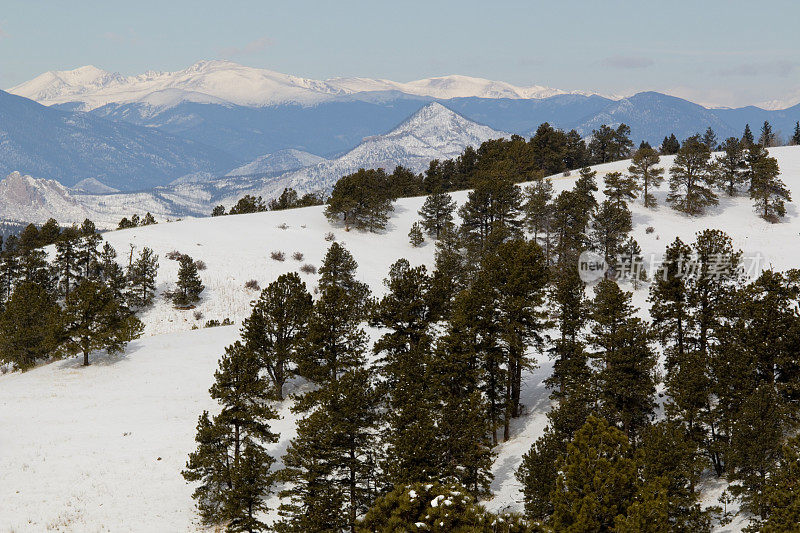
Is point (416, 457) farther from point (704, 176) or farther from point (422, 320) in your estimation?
point (704, 176)

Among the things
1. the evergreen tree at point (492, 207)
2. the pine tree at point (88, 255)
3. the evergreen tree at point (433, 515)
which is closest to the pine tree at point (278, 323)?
the evergreen tree at point (433, 515)

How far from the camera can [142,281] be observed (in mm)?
68750

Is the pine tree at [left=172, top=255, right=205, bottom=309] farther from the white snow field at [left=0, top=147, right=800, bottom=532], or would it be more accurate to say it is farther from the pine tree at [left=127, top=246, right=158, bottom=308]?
the pine tree at [left=127, top=246, right=158, bottom=308]

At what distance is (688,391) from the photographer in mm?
23828

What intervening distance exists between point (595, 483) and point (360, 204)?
8217cm

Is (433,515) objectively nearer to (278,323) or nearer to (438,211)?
(278,323)

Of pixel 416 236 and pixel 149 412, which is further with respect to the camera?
pixel 416 236

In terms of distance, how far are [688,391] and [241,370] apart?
73.2 ft

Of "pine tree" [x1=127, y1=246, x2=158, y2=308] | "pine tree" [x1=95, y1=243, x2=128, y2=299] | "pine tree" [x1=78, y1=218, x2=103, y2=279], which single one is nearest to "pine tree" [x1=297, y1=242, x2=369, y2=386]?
"pine tree" [x1=95, y1=243, x2=128, y2=299]

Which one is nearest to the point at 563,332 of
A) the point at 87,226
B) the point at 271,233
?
the point at 271,233

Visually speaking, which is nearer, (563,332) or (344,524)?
(344,524)

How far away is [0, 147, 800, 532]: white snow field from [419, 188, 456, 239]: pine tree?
8088 millimetres

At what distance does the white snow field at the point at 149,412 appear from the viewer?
92.8 feet

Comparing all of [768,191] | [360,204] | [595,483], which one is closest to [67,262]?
[360,204]
